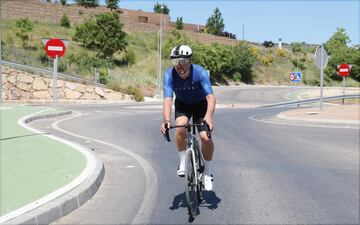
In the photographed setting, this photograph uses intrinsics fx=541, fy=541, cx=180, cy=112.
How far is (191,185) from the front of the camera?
5.42 m

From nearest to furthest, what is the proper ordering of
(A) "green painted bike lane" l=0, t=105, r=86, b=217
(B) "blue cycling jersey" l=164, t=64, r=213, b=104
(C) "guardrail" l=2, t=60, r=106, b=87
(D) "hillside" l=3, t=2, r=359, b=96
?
(B) "blue cycling jersey" l=164, t=64, r=213, b=104, (A) "green painted bike lane" l=0, t=105, r=86, b=217, (D) "hillside" l=3, t=2, r=359, b=96, (C) "guardrail" l=2, t=60, r=106, b=87

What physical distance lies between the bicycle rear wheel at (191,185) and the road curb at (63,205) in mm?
1879

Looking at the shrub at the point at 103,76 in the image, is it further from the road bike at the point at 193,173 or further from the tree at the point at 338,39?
the tree at the point at 338,39

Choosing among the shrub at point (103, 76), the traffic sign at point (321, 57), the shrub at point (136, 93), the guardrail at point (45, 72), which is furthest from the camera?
the shrub at point (103, 76)

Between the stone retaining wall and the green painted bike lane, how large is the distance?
24.2 m

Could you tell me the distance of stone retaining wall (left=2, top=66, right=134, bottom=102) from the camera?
37938 millimetres

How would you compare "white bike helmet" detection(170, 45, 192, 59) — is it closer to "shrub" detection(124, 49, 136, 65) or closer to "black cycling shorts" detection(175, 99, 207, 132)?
"black cycling shorts" detection(175, 99, 207, 132)

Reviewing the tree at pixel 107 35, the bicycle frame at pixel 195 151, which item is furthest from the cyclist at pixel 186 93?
the tree at pixel 107 35

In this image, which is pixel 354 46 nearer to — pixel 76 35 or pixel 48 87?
pixel 76 35

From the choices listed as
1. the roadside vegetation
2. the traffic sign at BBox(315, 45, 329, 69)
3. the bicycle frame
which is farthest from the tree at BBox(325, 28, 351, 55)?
the bicycle frame

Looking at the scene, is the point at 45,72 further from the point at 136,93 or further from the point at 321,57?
the point at 321,57

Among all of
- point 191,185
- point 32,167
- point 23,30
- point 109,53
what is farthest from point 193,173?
point 23,30

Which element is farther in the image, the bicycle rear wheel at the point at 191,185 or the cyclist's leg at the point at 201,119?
the bicycle rear wheel at the point at 191,185

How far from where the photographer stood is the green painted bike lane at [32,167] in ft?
23.9
